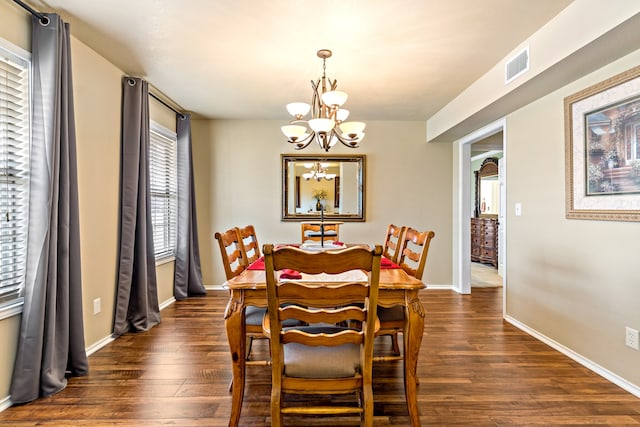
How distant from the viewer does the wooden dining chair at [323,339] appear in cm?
140

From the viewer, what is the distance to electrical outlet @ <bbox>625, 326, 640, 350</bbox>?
2.17 metres

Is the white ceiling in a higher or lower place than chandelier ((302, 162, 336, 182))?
higher

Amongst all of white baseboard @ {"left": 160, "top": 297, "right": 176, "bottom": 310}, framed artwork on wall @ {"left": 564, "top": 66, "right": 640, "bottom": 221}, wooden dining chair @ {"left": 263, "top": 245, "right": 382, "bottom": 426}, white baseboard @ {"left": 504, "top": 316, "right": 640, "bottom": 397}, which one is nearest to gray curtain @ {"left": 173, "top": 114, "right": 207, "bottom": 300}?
white baseboard @ {"left": 160, "top": 297, "right": 176, "bottom": 310}

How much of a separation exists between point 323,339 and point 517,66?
2570mm

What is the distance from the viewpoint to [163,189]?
4.23 meters

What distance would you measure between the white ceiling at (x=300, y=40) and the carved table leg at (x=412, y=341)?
177 cm

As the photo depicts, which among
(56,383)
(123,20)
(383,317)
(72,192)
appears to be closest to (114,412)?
(56,383)

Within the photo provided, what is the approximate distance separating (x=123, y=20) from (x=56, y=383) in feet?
7.70

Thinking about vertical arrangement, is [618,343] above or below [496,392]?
above

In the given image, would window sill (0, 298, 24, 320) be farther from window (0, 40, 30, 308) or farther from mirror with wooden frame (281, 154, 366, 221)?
mirror with wooden frame (281, 154, 366, 221)

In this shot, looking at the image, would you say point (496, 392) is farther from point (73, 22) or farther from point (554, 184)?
point (73, 22)

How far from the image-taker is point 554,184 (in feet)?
9.69

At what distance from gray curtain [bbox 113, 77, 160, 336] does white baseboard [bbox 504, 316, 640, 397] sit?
3517mm

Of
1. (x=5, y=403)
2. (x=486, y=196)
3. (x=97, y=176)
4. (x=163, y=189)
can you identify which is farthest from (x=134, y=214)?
(x=486, y=196)
